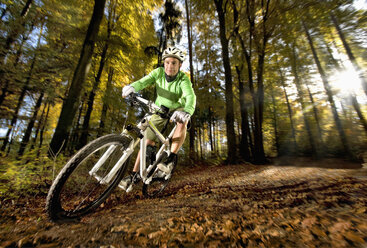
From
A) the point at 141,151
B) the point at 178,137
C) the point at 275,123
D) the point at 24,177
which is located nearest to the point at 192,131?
the point at 178,137

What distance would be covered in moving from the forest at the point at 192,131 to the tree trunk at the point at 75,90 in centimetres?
3

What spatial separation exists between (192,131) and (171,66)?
8.42 m

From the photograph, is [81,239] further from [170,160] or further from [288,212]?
[288,212]

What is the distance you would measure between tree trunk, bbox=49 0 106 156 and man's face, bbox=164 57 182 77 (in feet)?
11.2

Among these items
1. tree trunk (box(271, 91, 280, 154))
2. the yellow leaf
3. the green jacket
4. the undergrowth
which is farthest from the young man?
tree trunk (box(271, 91, 280, 154))

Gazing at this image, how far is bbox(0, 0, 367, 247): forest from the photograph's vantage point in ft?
4.79

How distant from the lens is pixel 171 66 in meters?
2.68

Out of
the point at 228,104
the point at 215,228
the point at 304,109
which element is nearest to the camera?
the point at 215,228

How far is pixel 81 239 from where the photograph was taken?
1.32m

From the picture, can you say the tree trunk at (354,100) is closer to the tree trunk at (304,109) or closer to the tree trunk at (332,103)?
the tree trunk at (332,103)

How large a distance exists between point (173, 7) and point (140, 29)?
4918 millimetres

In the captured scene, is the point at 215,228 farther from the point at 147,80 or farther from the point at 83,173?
the point at 147,80

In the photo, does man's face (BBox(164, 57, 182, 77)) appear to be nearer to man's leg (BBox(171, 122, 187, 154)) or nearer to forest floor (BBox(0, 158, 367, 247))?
man's leg (BBox(171, 122, 187, 154))

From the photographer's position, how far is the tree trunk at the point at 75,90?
169 inches
